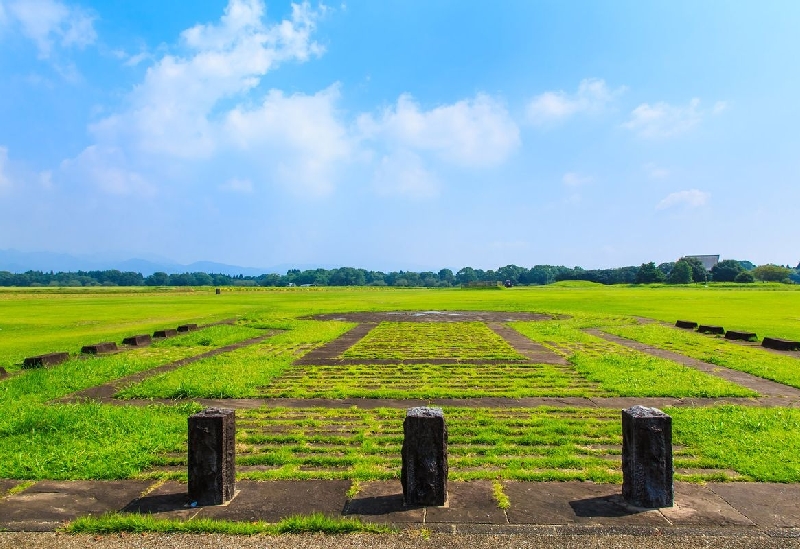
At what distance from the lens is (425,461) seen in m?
4.88

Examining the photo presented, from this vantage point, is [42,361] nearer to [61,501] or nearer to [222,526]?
[61,501]

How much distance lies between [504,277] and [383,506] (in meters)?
170

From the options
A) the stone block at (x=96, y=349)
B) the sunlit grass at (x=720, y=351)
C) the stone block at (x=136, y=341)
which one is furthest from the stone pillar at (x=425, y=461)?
the stone block at (x=136, y=341)

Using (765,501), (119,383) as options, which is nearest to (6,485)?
(119,383)

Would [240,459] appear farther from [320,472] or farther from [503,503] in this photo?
[503,503]

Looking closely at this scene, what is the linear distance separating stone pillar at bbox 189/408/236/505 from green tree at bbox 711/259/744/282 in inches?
5110

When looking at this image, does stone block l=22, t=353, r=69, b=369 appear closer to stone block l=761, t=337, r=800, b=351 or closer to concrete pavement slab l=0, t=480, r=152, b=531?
concrete pavement slab l=0, t=480, r=152, b=531

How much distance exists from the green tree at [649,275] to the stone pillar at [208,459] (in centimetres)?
11891

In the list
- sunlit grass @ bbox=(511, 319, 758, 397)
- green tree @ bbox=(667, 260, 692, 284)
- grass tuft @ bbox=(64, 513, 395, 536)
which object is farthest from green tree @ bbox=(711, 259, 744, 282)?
grass tuft @ bbox=(64, 513, 395, 536)

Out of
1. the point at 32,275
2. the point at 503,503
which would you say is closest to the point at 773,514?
the point at 503,503

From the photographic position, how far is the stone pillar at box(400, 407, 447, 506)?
4883mm

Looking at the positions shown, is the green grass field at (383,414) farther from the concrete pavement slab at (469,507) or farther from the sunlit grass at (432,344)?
the concrete pavement slab at (469,507)

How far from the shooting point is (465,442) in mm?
6949

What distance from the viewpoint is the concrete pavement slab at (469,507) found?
4629mm
